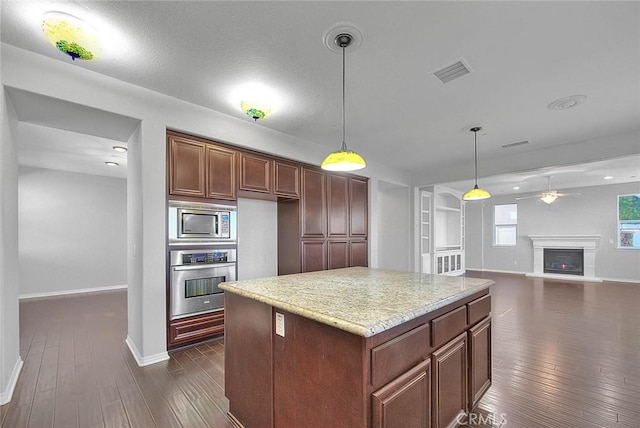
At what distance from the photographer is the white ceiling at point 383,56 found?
6.05 feet

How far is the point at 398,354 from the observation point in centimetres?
132

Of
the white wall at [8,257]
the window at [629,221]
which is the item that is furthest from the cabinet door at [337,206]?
the window at [629,221]

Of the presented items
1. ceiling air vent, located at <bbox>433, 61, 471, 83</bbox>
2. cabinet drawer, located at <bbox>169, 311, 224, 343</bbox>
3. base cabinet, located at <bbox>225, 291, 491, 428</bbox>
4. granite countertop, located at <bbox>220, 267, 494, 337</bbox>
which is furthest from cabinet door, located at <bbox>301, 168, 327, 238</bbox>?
base cabinet, located at <bbox>225, 291, 491, 428</bbox>

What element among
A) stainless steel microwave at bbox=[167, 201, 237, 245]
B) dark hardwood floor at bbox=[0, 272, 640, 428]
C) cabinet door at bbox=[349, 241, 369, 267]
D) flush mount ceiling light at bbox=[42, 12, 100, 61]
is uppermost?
flush mount ceiling light at bbox=[42, 12, 100, 61]

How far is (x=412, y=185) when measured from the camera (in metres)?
6.68

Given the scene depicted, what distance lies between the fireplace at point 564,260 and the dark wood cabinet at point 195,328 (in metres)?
9.79

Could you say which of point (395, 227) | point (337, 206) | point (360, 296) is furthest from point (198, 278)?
point (395, 227)

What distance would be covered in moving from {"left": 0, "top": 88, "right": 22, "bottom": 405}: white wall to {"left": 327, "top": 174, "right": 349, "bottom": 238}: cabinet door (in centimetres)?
359

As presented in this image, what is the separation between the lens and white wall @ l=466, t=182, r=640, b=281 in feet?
25.3

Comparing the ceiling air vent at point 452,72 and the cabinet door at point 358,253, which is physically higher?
the ceiling air vent at point 452,72

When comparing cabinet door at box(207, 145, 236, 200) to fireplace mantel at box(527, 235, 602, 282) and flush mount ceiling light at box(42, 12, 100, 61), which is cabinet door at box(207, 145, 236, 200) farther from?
fireplace mantel at box(527, 235, 602, 282)

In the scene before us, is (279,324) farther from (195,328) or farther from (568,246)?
(568,246)

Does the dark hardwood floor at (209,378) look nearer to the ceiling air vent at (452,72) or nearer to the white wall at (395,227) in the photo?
the white wall at (395,227)

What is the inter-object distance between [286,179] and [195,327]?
222cm
